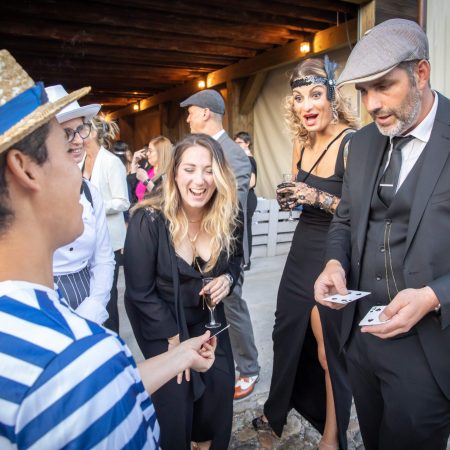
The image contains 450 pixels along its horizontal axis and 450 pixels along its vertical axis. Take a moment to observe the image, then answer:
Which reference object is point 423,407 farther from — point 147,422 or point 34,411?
point 34,411

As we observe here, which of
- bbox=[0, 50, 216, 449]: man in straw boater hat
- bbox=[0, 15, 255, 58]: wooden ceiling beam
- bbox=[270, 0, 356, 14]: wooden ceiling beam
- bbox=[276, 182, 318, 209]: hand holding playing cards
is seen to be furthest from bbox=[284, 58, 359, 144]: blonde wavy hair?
bbox=[0, 15, 255, 58]: wooden ceiling beam

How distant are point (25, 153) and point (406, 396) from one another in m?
1.53

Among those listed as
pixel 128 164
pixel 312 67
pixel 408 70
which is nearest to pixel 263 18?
pixel 128 164

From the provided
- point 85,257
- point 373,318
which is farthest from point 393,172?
point 85,257

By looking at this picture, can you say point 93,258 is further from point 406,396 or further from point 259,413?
point 406,396

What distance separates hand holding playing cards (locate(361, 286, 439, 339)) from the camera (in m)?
1.40

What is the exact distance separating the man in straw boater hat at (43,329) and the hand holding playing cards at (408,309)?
883mm

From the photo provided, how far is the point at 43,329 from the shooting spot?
710 mm

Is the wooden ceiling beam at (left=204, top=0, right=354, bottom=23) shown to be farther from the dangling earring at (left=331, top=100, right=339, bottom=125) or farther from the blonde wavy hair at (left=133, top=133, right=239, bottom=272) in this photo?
the blonde wavy hair at (left=133, top=133, right=239, bottom=272)

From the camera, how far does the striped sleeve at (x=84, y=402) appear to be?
26.4 inches

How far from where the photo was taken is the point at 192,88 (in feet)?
34.0

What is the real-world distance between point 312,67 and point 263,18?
4.41 metres

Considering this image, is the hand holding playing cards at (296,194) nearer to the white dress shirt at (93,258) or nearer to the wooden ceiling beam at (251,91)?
the white dress shirt at (93,258)

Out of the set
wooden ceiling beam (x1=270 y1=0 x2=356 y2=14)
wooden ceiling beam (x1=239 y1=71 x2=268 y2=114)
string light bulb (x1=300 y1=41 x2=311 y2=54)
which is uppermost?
wooden ceiling beam (x1=270 y1=0 x2=356 y2=14)
